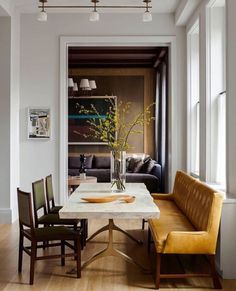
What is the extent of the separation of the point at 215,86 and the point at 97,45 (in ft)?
7.70

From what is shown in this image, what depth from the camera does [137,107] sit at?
10.7 meters

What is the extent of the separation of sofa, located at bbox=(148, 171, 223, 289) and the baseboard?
101 inches

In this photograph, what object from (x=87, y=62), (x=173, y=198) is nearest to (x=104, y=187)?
(x=173, y=198)

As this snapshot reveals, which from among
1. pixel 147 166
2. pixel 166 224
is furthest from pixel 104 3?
pixel 147 166

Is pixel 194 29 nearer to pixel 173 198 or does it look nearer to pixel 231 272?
pixel 173 198

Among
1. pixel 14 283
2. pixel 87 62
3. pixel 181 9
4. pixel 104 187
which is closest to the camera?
pixel 14 283

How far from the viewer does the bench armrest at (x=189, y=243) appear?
11.4 ft

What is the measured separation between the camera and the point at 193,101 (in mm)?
6316

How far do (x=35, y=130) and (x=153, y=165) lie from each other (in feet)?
11.6

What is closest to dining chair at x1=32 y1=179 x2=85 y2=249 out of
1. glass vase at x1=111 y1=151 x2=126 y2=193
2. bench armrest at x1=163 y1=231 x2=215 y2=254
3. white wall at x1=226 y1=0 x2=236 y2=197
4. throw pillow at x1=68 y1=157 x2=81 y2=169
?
glass vase at x1=111 y1=151 x2=126 y2=193

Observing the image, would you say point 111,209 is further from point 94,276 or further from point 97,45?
point 97,45

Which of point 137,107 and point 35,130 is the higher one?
point 137,107

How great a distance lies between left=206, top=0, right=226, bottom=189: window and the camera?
4.88 m

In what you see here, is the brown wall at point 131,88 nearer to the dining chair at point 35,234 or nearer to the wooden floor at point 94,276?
the wooden floor at point 94,276
